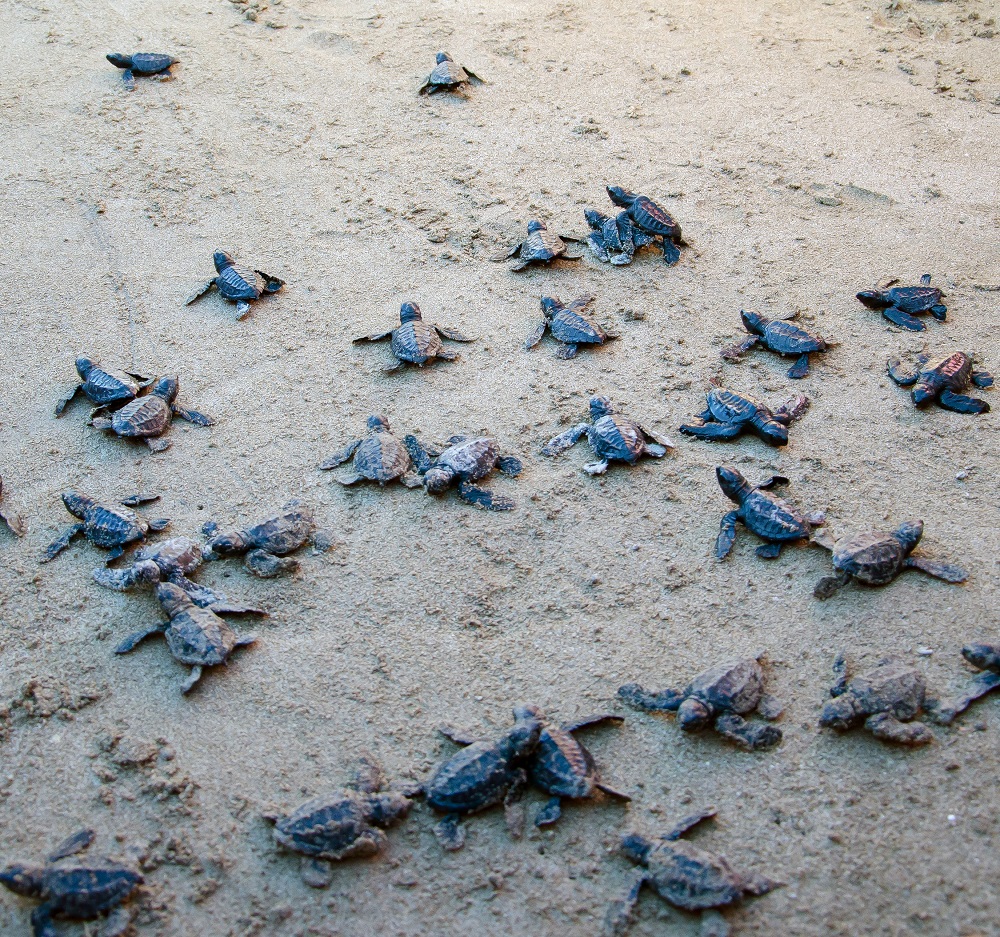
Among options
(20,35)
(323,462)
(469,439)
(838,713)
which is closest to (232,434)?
(323,462)

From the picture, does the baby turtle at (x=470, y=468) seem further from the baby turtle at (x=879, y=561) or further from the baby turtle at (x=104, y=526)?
the baby turtle at (x=879, y=561)

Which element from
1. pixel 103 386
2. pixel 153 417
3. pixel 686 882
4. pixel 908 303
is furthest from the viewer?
pixel 908 303

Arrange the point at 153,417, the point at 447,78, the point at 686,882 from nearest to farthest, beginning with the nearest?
the point at 686,882 → the point at 153,417 → the point at 447,78

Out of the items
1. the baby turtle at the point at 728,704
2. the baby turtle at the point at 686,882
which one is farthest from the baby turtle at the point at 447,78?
the baby turtle at the point at 686,882

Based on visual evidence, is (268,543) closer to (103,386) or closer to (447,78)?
(103,386)

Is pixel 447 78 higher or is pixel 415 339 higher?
pixel 447 78

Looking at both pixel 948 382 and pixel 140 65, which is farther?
pixel 140 65

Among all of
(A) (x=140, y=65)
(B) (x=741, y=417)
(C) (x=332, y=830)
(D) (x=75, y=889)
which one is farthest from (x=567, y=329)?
(A) (x=140, y=65)

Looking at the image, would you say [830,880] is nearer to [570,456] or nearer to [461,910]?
[461,910]
